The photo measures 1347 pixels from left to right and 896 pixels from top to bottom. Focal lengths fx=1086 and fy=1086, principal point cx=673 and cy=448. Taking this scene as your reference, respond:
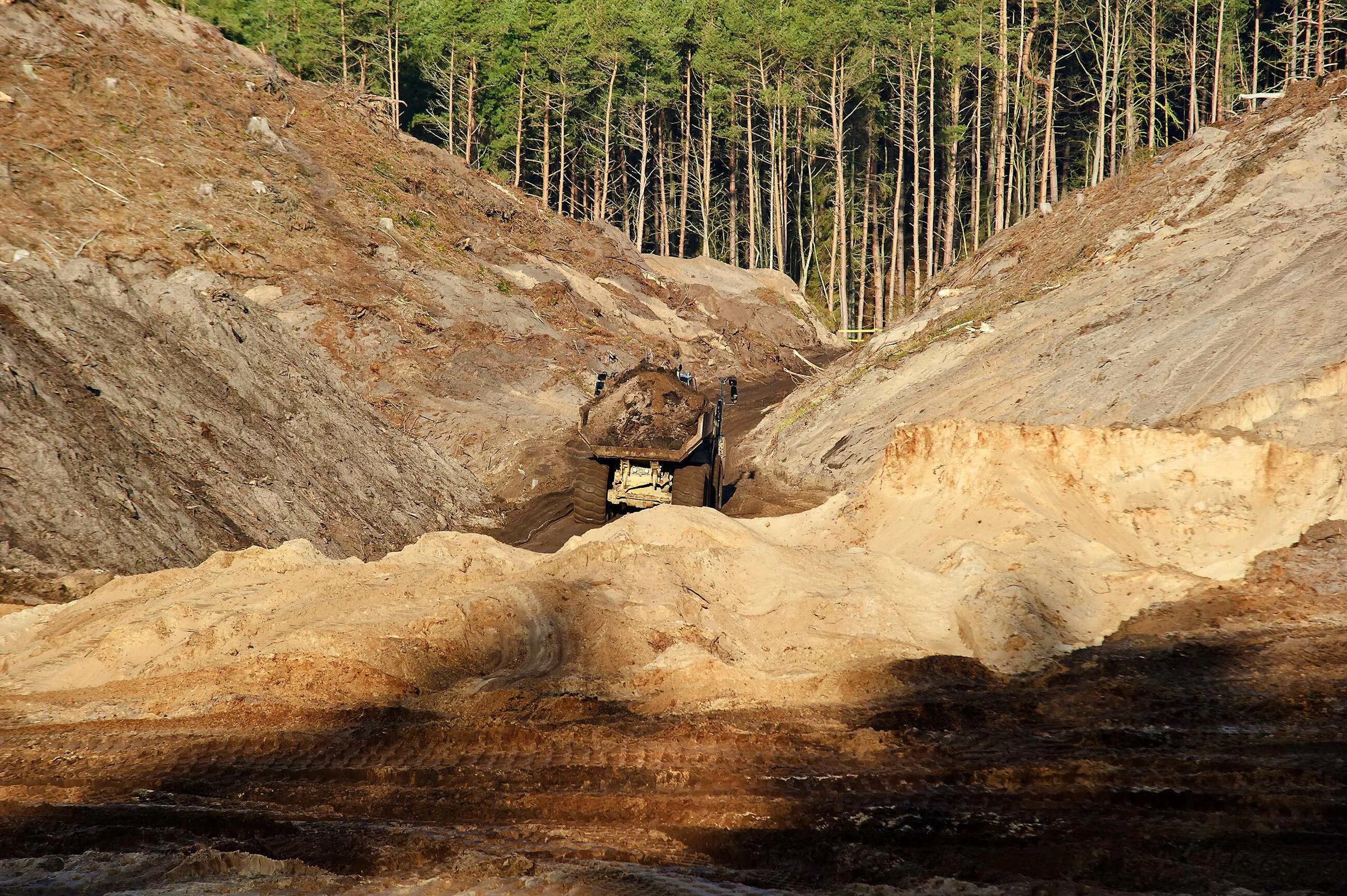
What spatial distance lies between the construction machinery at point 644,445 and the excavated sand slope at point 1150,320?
16.5 ft

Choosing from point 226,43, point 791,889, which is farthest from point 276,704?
point 226,43

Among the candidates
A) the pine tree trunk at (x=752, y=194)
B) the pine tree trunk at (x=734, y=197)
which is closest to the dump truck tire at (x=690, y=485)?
the pine tree trunk at (x=752, y=194)

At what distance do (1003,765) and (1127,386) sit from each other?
506 inches

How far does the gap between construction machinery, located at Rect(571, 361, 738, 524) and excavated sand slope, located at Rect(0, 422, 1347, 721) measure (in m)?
3.49

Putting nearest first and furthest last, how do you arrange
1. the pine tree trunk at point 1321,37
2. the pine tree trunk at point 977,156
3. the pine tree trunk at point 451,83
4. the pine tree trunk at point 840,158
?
the pine tree trunk at point 1321,37, the pine tree trunk at point 977,156, the pine tree trunk at point 840,158, the pine tree trunk at point 451,83

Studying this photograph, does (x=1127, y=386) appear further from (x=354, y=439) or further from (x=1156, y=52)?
(x=1156, y=52)

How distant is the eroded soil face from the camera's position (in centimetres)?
655

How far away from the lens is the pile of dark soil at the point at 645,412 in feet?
60.3

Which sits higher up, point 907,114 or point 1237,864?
point 907,114

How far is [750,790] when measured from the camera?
7.90 meters

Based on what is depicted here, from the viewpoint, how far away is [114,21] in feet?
112

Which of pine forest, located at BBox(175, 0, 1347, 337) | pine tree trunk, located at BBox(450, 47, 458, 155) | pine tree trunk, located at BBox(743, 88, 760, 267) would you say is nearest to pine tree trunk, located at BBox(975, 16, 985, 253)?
pine forest, located at BBox(175, 0, 1347, 337)

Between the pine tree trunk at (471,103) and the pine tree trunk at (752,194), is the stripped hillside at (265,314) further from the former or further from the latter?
the pine tree trunk at (471,103)

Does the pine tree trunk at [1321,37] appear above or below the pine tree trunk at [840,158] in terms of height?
above
